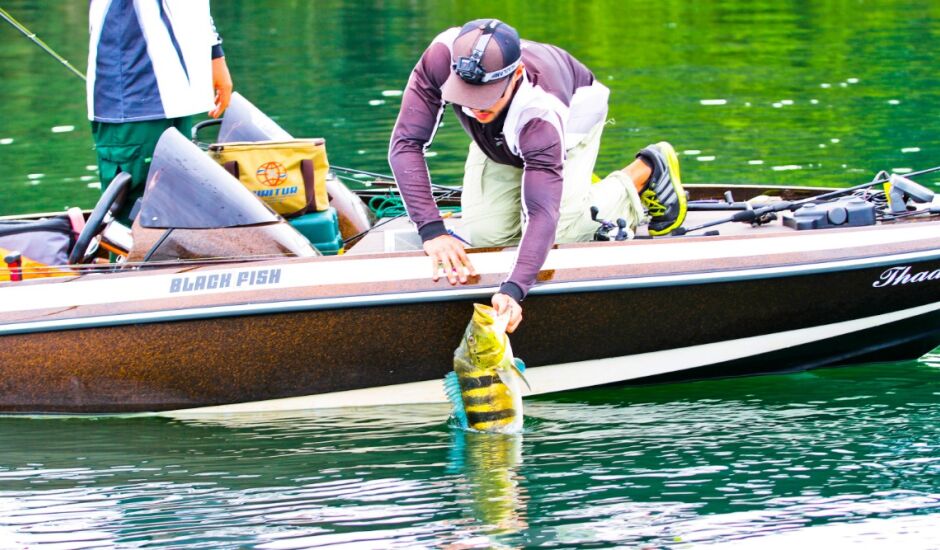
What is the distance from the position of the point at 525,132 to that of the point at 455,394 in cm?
106

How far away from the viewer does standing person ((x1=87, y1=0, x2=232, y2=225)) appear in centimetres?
597

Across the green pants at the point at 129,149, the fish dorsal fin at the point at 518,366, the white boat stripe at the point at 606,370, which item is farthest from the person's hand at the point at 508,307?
the green pants at the point at 129,149

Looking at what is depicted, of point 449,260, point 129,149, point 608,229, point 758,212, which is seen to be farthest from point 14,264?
point 758,212

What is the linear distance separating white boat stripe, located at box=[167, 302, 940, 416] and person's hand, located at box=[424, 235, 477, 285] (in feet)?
1.82

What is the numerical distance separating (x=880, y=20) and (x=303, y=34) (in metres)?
8.59

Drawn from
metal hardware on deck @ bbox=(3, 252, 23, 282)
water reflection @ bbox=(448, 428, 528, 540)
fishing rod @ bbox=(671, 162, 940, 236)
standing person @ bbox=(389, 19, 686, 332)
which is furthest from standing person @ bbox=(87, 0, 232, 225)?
fishing rod @ bbox=(671, 162, 940, 236)

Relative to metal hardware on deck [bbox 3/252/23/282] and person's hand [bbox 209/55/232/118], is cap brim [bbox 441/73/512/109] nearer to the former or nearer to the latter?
person's hand [bbox 209/55/232/118]

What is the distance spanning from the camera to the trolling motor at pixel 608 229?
579 centimetres

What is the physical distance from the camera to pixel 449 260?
215 inches

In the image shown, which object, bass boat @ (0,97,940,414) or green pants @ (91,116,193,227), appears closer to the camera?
bass boat @ (0,97,940,414)

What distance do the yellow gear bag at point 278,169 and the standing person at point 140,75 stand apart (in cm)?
26

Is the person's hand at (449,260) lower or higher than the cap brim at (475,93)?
lower

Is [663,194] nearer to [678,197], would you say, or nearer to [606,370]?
[678,197]

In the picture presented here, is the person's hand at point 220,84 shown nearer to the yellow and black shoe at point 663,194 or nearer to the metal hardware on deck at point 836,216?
the yellow and black shoe at point 663,194
